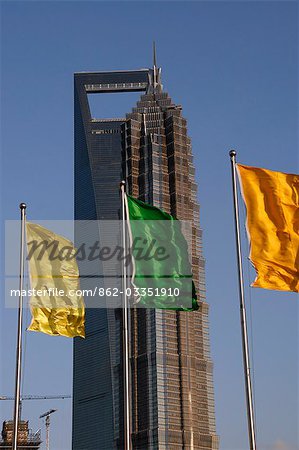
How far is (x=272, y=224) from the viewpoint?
46.2 meters

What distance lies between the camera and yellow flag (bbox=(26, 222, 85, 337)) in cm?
4872

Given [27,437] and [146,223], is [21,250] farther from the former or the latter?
[27,437]

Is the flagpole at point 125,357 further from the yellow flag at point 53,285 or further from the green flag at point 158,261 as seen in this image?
the yellow flag at point 53,285

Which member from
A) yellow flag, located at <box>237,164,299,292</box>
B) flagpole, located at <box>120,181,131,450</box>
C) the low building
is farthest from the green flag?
the low building

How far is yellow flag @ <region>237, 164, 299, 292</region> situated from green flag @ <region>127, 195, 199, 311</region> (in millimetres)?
4243

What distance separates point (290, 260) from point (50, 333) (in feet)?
42.2

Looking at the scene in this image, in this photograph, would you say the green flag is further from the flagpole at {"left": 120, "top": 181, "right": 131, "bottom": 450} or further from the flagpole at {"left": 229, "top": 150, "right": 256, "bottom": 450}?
the flagpole at {"left": 229, "top": 150, "right": 256, "bottom": 450}

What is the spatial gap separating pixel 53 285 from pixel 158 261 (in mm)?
5694

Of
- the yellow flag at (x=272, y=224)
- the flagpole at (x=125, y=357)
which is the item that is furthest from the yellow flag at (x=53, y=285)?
the yellow flag at (x=272, y=224)

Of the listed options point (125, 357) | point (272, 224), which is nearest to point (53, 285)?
point (125, 357)

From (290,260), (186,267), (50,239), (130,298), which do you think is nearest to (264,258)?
(290,260)

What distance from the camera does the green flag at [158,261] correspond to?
4772 centimetres

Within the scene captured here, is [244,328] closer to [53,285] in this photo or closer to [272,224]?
[272,224]

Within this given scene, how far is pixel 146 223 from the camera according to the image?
4894cm
